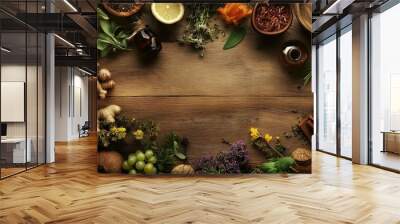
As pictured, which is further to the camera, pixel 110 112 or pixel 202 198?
pixel 110 112

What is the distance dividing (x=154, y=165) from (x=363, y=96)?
4324 millimetres

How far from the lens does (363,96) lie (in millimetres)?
8023

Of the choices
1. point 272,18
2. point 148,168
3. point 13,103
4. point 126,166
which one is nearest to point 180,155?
point 148,168

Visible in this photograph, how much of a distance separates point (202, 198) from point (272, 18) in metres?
3.33

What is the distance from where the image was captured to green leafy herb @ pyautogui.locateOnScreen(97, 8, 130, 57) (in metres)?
6.60

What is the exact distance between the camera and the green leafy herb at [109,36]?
21.6 feet

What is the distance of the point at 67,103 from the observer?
1577 centimetres

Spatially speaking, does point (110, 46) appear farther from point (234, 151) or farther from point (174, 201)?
point (174, 201)

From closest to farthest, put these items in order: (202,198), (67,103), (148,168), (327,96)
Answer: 1. (202,198)
2. (148,168)
3. (327,96)
4. (67,103)

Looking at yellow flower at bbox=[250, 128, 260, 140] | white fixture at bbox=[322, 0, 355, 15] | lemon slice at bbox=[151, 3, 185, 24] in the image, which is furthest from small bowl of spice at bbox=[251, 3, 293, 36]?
yellow flower at bbox=[250, 128, 260, 140]

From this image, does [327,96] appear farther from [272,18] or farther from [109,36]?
[109,36]

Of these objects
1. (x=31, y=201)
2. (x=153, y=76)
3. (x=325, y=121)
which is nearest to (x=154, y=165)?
(x=153, y=76)

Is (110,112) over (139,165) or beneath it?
over

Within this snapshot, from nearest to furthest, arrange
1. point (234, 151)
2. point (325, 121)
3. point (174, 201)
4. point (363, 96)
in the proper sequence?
point (174, 201) < point (234, 151) < point (363, 96) < point (325, 121)
